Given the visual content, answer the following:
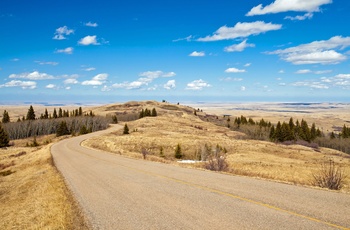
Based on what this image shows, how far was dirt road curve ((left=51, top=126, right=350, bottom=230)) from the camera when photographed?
31.9 ft

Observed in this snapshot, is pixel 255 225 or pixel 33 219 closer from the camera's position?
pixel 255 225

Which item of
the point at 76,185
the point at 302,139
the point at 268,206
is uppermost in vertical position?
the point at 268,206

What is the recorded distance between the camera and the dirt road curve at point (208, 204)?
31.9ft

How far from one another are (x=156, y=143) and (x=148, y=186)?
5449 cm

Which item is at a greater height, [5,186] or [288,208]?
[288,208]

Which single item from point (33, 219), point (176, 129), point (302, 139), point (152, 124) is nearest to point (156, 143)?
point (176, 129)

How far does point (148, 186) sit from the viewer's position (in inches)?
647

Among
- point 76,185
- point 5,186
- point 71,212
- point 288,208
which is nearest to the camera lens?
point 288,208

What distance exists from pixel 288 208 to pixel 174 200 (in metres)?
4.79

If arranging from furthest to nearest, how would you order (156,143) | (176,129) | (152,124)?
(152,124) < (176,129) < (156,143)

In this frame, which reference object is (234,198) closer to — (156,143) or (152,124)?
(156,143)

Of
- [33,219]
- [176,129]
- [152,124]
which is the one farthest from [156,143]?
[33,219]

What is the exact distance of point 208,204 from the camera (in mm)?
12086

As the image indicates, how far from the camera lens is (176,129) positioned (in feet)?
364
